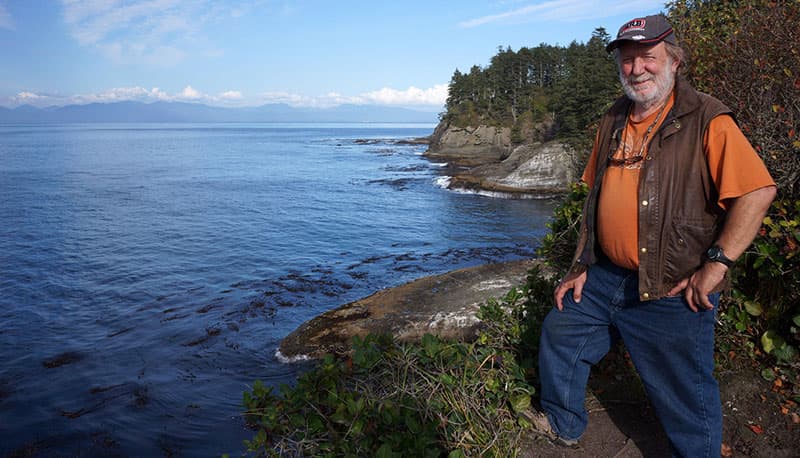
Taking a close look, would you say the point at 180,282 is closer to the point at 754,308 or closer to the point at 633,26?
the point at 754,308

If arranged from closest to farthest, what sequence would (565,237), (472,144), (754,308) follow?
(754,308)
(565,237)
(472,144)

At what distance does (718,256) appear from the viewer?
296cm

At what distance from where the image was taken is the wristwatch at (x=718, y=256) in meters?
2.94

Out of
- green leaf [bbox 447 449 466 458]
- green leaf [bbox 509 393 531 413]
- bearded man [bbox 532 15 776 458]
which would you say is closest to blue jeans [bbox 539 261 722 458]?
bearded man [bbox 532 15 776 458]

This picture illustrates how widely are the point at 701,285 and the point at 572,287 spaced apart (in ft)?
3.09

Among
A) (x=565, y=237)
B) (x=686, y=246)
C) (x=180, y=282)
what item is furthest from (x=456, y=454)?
(x=180, y=282)

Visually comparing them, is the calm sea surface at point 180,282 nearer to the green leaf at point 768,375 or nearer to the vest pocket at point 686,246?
the green leaf at point 768,375

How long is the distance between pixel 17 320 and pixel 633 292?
1733cm

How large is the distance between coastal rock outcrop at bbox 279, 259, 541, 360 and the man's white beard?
26.7 feet

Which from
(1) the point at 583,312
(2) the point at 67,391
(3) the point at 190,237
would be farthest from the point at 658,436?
(3) the point at 190,237

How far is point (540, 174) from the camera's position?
3822 cm

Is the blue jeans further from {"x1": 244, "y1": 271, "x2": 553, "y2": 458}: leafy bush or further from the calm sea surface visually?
the calm sea surface

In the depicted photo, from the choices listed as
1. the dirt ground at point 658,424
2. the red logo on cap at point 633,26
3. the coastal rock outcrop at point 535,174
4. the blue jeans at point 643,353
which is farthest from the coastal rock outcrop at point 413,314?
the coastal rock outcrop at point 535,174

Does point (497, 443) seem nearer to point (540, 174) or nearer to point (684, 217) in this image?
point (684, 217)
